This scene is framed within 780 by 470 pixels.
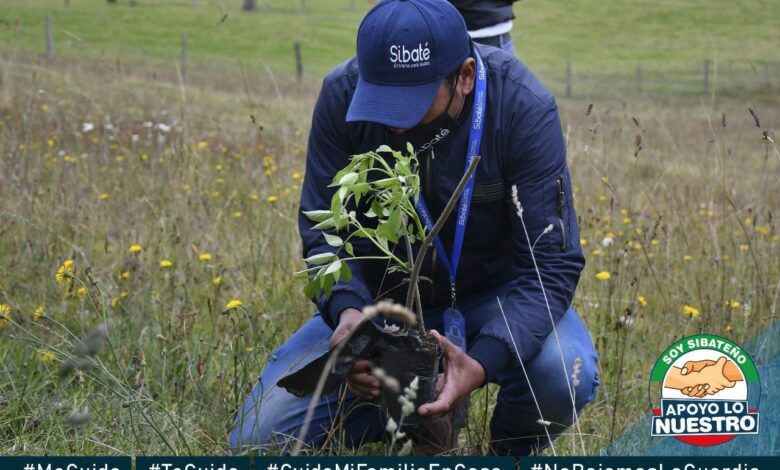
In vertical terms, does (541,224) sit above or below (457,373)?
above

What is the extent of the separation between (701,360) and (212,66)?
24252 millimetres

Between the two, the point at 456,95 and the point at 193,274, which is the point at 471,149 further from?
the point at 193,274

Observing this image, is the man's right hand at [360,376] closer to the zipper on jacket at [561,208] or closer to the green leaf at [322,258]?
the green leaf at [322,258]

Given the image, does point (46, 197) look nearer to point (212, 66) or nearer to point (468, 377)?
point (468, 377)

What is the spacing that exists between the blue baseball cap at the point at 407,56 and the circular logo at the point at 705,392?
927 mm

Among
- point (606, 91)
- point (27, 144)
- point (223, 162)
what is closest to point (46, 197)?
point (27, 144)

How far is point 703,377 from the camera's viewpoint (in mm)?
2299

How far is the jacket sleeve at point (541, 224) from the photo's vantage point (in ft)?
8.64

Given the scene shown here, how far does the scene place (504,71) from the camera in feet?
9.00

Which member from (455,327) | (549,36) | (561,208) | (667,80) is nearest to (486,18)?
(561,208)

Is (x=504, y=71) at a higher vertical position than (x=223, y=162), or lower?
higher

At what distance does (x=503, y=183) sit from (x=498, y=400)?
666 mm

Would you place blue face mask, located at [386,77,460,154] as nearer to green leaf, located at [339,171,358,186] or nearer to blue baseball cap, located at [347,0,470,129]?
blue baseball cap, located at [347,0,470,129]

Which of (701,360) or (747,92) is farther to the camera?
(747,92)
